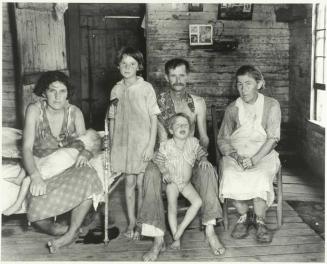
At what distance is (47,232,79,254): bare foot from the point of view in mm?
2686

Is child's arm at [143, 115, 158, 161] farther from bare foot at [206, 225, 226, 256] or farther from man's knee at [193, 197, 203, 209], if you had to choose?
bare foot at [206, 225, 226, 256]

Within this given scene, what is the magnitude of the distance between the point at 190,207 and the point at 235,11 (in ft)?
9.80

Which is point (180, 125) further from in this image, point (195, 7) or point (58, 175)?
point (195, 7)

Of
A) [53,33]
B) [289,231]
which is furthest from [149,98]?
[53,33]

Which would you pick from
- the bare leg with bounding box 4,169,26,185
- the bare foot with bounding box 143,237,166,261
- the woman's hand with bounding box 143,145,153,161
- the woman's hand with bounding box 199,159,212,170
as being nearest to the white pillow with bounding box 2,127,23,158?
the bare leg with bounding box 4,169,26,185

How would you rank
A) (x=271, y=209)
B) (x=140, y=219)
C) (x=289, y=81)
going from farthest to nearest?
(x=289, y=81) < (x=271, y=209) < (x=140, y=219)

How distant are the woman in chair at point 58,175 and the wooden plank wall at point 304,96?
2.46m

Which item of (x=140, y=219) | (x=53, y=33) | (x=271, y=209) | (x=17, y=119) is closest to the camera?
(x=140, y=219)

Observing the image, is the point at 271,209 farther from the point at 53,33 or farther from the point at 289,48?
the point at 53,33

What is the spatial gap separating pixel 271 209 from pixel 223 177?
84 centimetres

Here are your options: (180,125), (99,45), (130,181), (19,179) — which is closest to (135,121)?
(180,125)

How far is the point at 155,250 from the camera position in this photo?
2.63 meters

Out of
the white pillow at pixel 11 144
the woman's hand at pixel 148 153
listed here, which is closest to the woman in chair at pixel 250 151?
the woman's hand at pixel 148 153

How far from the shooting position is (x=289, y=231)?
299cm
